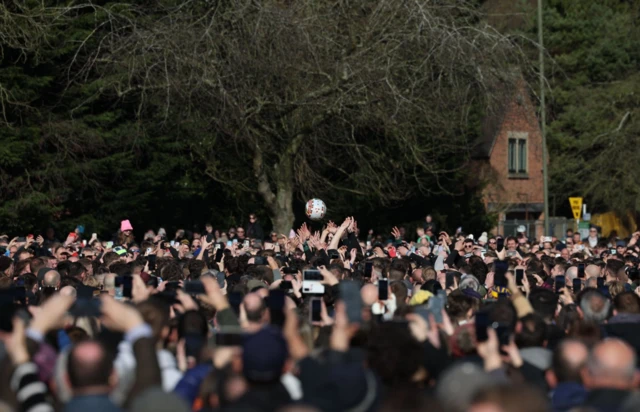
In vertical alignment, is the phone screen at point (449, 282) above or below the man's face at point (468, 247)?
below

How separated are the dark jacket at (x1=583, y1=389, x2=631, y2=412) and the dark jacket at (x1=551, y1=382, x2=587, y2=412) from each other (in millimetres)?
403

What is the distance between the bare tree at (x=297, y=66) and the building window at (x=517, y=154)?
20170mm

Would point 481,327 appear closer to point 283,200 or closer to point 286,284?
point 286,284

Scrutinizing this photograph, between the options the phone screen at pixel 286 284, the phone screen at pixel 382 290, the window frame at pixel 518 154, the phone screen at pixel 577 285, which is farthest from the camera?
the window frame at pixel 518 154

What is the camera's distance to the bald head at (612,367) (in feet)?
19.2

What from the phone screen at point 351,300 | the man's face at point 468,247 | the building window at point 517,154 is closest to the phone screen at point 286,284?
the phone screen at point 351,300

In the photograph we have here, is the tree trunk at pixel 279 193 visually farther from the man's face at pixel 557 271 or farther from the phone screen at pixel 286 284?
the phone screen at pixel 286 284

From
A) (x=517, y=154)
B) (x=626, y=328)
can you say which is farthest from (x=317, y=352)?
(x=517, y=154)

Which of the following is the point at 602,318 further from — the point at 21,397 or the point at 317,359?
the point at 21,397

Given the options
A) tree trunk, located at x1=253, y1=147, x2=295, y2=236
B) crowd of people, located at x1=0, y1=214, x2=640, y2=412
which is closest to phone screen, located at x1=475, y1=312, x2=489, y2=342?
crowd of people, located at x1=0, y1=214, x2=640, y2=412

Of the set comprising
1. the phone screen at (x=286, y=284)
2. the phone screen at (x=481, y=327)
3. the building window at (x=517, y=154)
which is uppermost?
the building window at (x=517, y=154)

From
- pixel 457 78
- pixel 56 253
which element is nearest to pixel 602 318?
pixel 56 253

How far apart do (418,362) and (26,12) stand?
67.9 ft

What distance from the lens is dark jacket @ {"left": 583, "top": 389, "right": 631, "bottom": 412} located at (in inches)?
225
